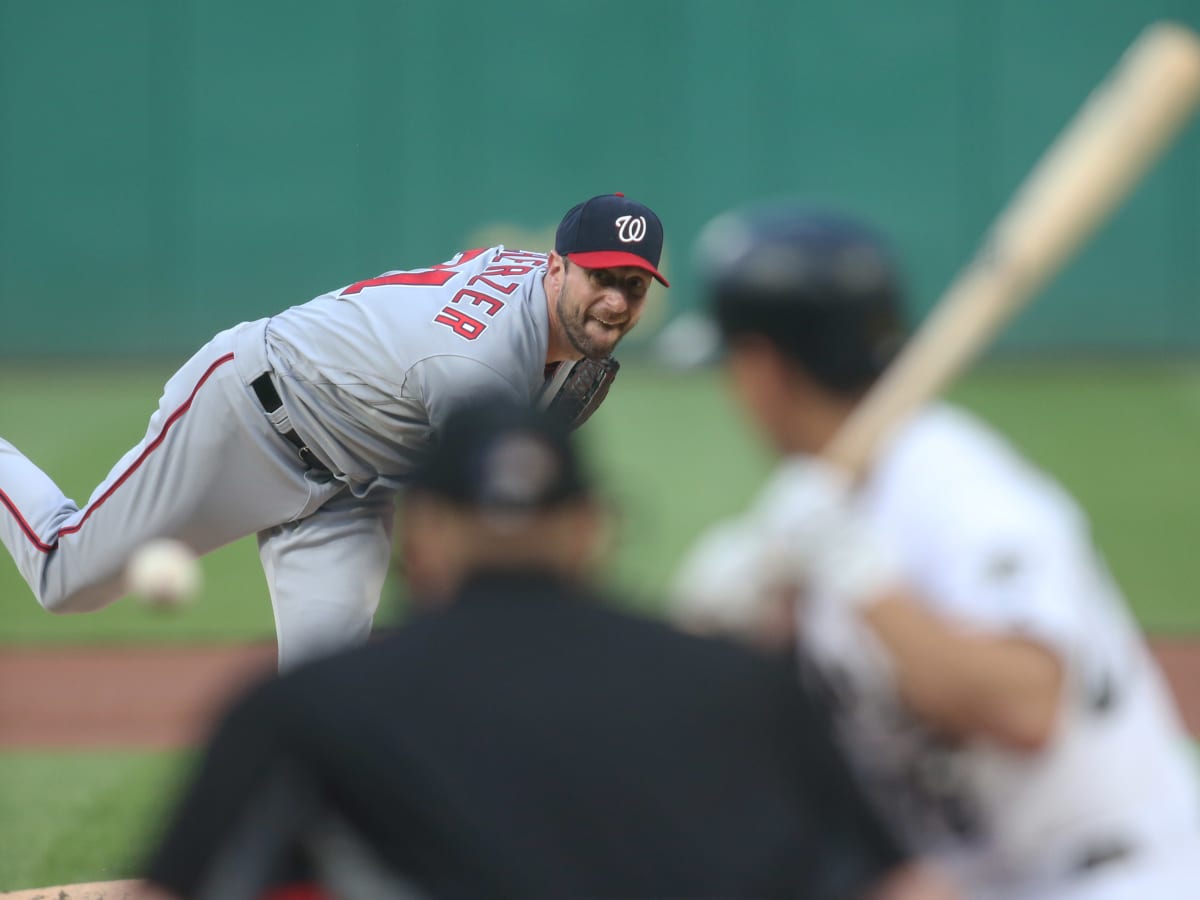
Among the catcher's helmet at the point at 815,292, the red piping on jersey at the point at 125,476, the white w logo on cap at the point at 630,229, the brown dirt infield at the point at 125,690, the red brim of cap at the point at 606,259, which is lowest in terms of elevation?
the brown dirt infield at the point at 125,690

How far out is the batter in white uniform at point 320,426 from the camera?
4371 millimetres

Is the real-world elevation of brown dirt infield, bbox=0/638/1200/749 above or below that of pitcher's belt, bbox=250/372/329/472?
below

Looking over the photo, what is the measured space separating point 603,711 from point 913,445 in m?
0.58

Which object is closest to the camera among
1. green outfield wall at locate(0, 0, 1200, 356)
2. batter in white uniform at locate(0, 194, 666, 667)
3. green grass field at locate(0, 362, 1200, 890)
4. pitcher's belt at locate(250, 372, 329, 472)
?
batter in white uniform at locate(0, 194, 666, 667)

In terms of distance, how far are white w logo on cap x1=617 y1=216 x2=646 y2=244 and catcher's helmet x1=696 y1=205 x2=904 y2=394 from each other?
94.5 inches

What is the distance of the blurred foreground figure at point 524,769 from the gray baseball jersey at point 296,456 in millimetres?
2611

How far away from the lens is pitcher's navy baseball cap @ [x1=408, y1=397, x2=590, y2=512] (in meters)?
1.77

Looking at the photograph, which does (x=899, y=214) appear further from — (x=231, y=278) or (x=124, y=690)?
(x=124, y=690)

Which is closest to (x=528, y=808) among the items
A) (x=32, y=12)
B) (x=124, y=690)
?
(x=124, y=690)

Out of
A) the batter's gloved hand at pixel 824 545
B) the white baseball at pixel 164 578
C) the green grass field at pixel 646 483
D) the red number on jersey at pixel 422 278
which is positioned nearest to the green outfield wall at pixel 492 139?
the green grass field at pixel 646 483

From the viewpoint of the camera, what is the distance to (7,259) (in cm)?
1512

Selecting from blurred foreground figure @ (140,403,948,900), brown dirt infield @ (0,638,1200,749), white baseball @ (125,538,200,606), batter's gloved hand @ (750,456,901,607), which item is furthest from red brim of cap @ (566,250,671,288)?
brown dirt infield @ (0,638,1200,749)

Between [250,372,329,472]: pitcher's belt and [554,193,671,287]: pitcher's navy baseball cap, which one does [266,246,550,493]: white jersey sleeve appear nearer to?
[250,372,329,472]: pitcher's belt

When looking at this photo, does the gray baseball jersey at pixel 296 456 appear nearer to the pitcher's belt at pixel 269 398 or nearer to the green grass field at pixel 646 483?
the pitcher's belt at pixel 269 398
